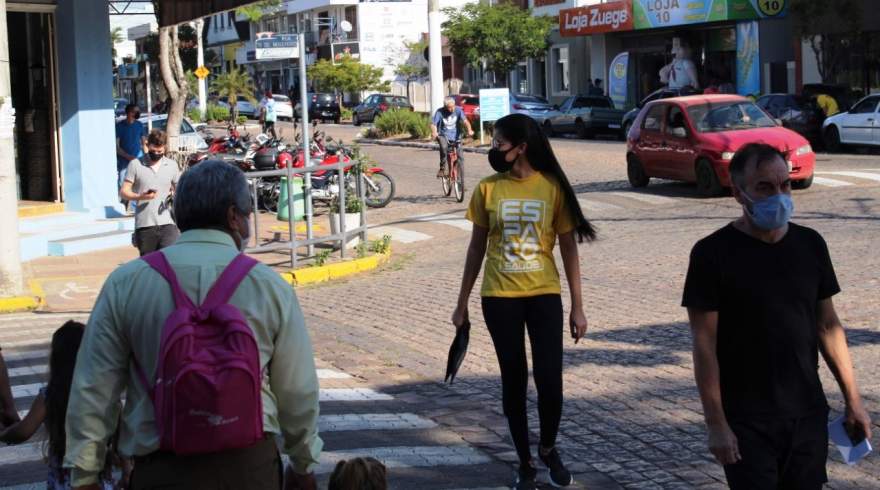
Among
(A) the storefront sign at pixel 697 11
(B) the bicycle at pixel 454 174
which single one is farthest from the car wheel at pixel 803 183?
(A) the storefront sign at pixel 697 11

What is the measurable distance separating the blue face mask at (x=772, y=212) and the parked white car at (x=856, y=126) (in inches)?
1014

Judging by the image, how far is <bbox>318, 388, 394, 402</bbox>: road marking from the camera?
8797 millimetres

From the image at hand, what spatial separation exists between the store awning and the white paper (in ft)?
51.3

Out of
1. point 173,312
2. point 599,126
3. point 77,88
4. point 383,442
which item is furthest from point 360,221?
point 599,126

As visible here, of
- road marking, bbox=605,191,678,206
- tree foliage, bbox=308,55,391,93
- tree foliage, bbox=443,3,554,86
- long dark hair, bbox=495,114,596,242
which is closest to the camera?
long dark hair, bbox=495,114,596,242

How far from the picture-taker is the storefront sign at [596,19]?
50875mm

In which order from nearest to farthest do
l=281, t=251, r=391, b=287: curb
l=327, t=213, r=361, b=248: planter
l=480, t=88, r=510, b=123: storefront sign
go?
l=281, t=251, r=391, b=287: curb, l=327, t=213, r=361, b=248: planter, l=480, t=88, r=510, b=123: storefront sign

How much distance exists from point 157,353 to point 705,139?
18.1m

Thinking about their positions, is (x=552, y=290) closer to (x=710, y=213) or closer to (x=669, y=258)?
(x=669, y=258)

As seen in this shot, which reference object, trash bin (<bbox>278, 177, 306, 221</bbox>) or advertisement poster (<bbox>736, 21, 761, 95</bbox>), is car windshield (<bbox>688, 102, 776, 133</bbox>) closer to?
trash bin (<bbox>278, 177, 306, 221</bbox>)

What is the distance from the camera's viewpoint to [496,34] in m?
54.0

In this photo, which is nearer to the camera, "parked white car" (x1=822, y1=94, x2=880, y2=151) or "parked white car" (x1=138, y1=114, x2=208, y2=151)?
"parked white car" (x1=822, y1=94, x2=880, y2=151)

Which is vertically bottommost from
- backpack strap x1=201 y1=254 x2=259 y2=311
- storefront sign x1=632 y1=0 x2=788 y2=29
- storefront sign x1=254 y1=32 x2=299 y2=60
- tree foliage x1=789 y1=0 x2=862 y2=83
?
backpack strap x1=201 y1=254 x2=259 y2=311

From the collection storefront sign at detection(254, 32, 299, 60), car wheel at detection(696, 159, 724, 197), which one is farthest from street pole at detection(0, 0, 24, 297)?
car wheel at detection(696, 159, 724, 197)
